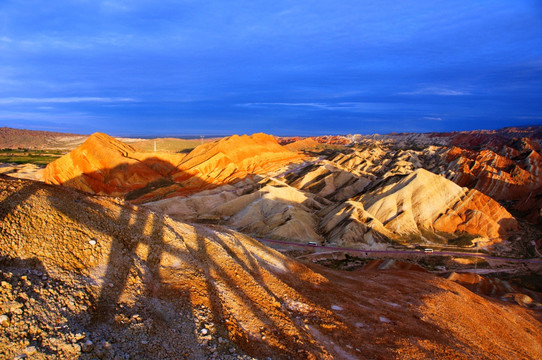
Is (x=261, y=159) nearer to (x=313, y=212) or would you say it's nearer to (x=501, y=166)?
(x=313, y=212)

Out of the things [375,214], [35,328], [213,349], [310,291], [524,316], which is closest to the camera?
[35,328]

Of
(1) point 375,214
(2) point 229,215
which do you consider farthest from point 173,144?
(1) point 375,214

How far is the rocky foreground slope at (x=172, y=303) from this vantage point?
6.17m

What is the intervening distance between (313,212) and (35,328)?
118 feet

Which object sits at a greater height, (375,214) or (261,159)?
(261,159)

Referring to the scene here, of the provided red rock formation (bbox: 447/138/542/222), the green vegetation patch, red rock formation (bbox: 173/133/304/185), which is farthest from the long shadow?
the green vegetation patch

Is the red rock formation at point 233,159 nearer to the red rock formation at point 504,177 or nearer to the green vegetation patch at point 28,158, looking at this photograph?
the red rock formation at point 504,177

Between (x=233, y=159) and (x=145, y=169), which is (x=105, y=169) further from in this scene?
(x=233, y=159)

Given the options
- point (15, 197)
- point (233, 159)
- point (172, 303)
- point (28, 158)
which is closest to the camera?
point (172, 303)

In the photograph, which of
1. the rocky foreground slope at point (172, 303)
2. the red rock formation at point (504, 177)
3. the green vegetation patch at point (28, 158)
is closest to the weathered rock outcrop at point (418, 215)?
the red rock formation at point (504, 177)

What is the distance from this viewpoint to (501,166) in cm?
6088

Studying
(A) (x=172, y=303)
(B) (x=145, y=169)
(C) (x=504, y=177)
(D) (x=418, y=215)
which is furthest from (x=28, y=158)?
(C) (x=504, y=177)

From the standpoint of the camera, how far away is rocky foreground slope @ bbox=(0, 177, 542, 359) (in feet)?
20.2

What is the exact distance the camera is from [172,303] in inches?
316
